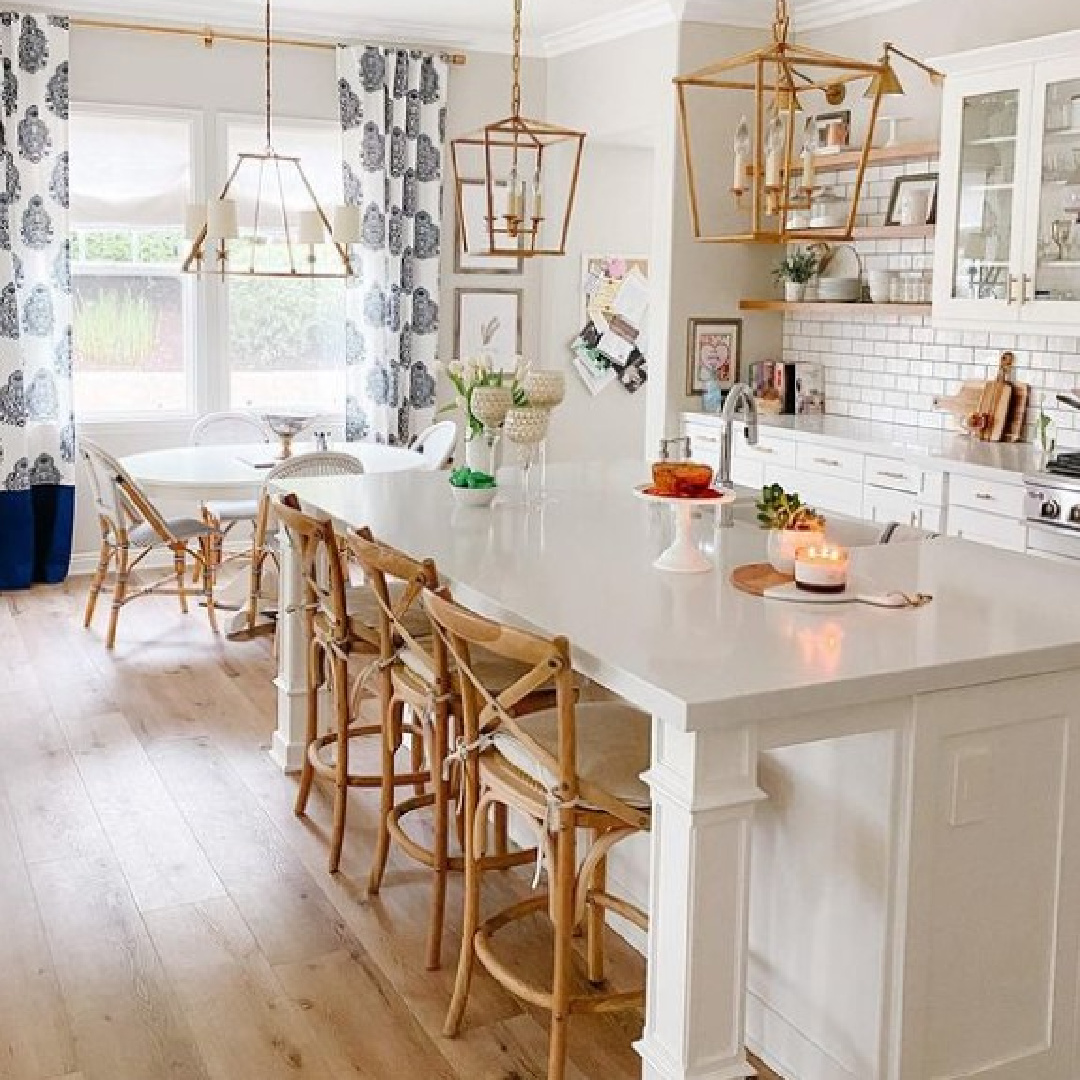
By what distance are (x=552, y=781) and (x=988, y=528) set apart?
9.16ft

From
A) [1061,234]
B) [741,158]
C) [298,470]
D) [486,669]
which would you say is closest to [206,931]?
[486,669]

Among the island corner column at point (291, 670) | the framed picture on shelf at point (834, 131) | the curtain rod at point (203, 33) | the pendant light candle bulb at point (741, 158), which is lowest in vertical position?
the island corner column at point (291, 670)

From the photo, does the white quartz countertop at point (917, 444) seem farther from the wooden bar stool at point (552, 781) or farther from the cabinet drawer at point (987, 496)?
the wooden bar stool at point (552, 781)

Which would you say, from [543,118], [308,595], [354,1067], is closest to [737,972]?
[354,1067]

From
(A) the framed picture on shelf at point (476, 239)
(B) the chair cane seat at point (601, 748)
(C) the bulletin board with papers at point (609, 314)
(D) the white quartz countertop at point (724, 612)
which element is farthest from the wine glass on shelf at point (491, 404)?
(C) the bulletin board with papers at point (609, 314)

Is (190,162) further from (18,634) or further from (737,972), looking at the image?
(737,972)

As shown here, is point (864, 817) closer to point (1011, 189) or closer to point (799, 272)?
point (1011, 189)

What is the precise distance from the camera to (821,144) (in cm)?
620

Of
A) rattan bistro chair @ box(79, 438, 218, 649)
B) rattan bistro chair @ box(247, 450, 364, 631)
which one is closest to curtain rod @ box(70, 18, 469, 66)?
rattan bistro chair @ box(79, 438, 218, 649)

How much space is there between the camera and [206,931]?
10.8 ft

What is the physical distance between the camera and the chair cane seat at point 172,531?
19.1ft

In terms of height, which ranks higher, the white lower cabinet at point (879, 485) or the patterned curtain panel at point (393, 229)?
the patterned curtain panel at point (393, 229)

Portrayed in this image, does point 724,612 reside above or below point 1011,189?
below

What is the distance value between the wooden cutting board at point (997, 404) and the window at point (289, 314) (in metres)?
3.49
